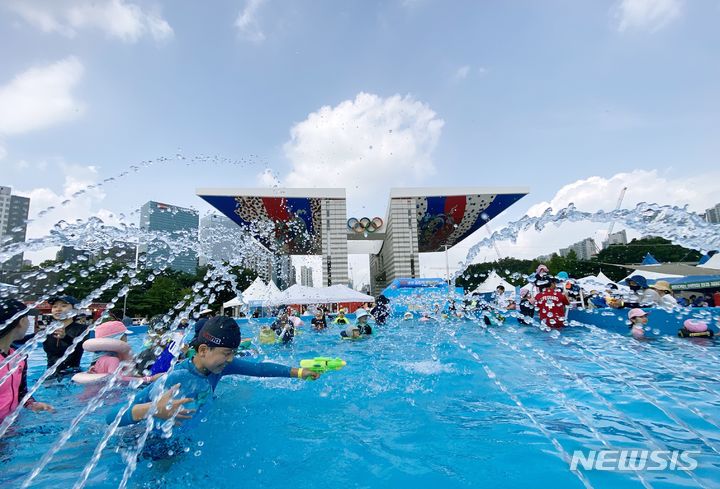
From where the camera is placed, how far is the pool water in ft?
9.23

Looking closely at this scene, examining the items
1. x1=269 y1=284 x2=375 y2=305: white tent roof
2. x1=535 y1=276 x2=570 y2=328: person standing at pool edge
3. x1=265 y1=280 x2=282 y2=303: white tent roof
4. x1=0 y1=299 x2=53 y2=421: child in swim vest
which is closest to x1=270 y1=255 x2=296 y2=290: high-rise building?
x1=265 y1=280 x2=282 y2=303: white tent roof

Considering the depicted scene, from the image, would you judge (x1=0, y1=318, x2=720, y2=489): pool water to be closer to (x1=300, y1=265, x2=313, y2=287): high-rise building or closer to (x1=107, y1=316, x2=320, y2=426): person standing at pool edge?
(x1=107, y1=316, x2=320, y2=426): person standing at pool edge

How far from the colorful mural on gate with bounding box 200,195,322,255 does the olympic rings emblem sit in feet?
15.4

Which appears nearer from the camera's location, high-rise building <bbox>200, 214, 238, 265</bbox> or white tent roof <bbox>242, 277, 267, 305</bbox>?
high-rise building <bbox>200, 214, 238, 265</bbox>

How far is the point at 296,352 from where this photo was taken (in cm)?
1019

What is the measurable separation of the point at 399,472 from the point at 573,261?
182 ft

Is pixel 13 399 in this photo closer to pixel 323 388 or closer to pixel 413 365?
pixel 323 388

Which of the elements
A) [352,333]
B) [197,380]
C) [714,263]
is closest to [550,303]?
[352,333]

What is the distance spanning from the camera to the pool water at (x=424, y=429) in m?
2.81

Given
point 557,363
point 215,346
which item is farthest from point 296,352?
point 215,346

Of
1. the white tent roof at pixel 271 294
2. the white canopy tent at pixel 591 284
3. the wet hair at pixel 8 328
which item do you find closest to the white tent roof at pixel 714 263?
the white canopy tent at pixel 591 284

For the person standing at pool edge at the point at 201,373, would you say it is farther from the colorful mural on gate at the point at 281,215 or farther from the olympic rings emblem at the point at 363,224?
the olympic rings emblem at the point at 363,224

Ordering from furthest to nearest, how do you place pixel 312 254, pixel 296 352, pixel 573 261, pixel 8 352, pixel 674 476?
Answer: pixel 573 261 < pixel 312 254 < pixel 296 352 < pixel 8 352 < pixel 674 476

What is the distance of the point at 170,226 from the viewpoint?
25.8 meters
